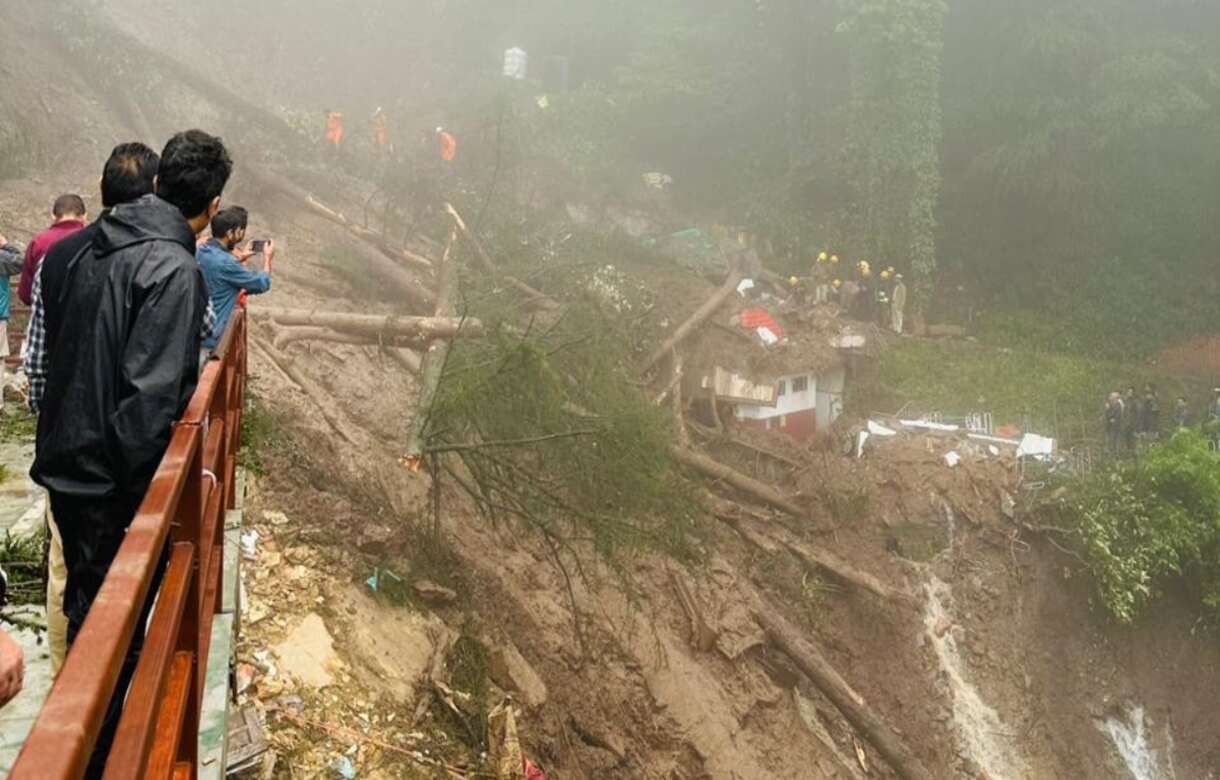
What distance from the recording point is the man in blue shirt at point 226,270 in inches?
171

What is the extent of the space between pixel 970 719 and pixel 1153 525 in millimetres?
4523

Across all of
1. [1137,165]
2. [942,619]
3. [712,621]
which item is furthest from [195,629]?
[1137,165]

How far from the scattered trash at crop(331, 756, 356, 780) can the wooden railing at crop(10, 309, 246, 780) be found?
110 inches

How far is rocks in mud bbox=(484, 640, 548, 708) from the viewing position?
314 inches

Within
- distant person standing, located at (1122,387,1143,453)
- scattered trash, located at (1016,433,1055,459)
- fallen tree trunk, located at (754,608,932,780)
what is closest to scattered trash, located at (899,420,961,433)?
scattered trash, located at (1016,433,1055,459)

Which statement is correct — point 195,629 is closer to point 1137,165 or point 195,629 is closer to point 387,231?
point 387,231

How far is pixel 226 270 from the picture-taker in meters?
4.36

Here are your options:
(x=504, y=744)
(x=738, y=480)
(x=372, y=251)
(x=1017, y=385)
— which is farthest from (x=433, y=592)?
(x=1017, y=385)

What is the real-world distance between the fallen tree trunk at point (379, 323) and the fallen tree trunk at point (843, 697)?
17.4 feet

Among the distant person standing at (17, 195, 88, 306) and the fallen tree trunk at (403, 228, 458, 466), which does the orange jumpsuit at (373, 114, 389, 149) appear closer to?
the fallen tree trunk at (403, 228, 458, 466)

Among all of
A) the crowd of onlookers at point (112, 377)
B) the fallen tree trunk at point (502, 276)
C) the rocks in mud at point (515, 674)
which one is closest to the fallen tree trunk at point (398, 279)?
the fallen tree trunk at point (502, 276)

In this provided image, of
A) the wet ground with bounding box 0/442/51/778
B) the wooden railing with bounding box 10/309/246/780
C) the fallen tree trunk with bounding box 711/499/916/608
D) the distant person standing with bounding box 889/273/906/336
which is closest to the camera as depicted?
the wooden railing with bounding box 10/309/246/780

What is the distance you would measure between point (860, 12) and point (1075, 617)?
14534mm

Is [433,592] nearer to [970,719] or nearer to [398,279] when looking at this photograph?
[398,279]
